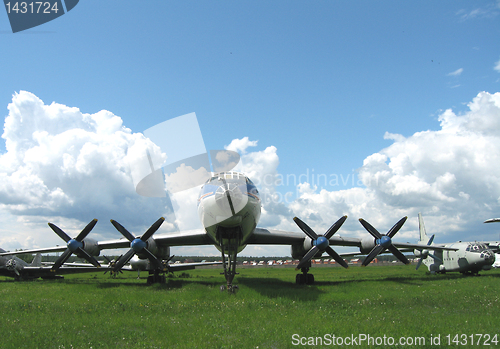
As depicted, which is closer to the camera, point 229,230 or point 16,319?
point 16,319

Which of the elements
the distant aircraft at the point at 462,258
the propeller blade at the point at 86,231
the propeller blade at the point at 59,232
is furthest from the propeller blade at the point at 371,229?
the propeller blade at the point at 59,232

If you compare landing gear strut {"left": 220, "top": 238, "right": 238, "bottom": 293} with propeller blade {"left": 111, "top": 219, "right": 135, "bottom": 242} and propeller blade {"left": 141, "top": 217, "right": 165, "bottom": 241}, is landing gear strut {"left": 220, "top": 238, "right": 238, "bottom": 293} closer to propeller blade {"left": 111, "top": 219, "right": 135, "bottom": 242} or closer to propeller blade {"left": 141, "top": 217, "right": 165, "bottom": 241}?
propeller blade {"left": 141, "top": 217, "right": 165, "bottom": 241}

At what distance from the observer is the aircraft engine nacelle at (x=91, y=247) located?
2020cm

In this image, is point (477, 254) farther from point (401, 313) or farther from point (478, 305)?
point (401, 313)

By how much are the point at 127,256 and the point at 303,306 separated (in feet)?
40.1

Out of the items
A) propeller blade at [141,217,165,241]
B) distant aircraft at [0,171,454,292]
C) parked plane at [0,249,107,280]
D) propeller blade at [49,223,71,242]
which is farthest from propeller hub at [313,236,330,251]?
parked plane at [0,249,107,280]

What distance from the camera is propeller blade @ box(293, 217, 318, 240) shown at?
16656mm

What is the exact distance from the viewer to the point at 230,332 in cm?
717

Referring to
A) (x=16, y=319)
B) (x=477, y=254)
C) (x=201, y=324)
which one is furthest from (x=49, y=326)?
(x=477, y=254)

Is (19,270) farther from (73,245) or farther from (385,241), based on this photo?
(385,241)

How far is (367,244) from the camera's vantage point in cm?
2066

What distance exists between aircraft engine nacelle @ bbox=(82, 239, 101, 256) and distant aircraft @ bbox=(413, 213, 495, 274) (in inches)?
999

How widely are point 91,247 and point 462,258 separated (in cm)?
3126

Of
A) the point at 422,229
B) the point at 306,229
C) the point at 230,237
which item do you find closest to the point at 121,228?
the point at 230,237
